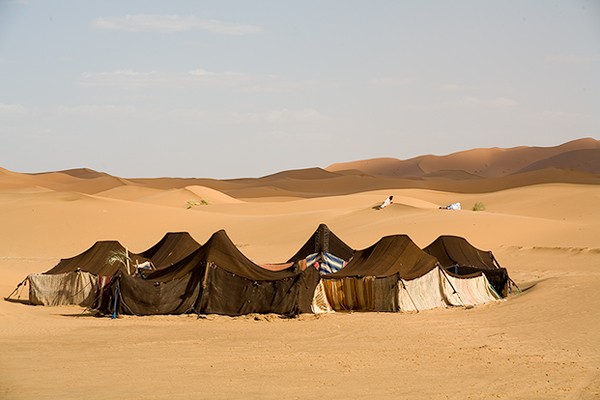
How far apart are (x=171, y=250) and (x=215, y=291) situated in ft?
22.8

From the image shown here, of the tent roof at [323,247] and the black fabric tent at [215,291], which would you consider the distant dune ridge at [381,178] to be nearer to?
the tent roof at [323,247]

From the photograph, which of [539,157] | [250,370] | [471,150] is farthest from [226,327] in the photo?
[471,150]

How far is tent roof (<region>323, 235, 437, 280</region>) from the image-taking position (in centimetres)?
2519

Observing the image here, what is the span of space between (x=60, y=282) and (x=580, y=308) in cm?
1480

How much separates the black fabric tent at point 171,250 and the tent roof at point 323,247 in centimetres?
366

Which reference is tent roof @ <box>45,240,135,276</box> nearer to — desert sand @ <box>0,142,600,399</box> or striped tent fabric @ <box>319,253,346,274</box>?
desert sand @ <box>0,142,600,399</box>

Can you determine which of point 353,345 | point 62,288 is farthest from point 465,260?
point 62,288

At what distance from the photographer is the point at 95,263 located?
93.2 ft

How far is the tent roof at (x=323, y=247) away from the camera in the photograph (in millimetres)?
28750

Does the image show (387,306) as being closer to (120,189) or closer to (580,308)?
(580,308)

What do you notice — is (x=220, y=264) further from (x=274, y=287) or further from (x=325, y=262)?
(x=325, y=262)

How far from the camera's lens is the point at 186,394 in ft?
45.2

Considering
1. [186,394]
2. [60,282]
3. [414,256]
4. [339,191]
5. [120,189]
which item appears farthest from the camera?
[339,191]

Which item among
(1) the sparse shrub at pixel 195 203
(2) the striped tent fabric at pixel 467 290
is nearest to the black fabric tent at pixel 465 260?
(2) the striped tent fabric at pixel 467 290
